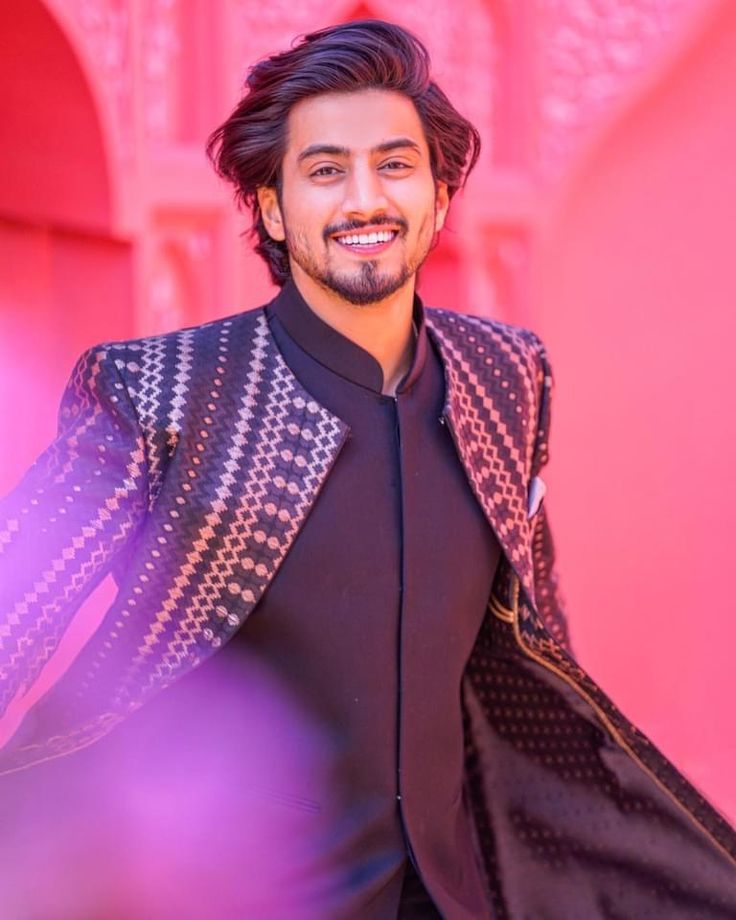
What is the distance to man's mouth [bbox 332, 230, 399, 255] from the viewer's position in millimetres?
2625

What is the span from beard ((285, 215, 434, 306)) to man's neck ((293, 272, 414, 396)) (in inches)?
1.1

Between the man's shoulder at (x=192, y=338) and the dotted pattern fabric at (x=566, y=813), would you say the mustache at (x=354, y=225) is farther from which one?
the dotted pattern fabric at (x=566, y=813)

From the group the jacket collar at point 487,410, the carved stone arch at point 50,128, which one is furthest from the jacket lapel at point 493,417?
the carved stone arch at point 50,128

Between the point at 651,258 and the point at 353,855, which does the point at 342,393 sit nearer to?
the point at 353,855

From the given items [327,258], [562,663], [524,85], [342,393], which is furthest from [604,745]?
[524,85]

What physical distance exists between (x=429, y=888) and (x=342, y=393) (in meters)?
0.76

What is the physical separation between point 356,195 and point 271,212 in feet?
0.84

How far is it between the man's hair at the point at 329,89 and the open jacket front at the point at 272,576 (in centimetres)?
26

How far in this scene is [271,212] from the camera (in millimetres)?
2822

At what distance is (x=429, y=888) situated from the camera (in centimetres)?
257

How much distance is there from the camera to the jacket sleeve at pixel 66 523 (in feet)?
7.63

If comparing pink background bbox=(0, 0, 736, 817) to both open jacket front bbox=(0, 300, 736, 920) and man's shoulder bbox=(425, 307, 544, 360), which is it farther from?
open jacket front bbox=(0, 300, 736, 920)

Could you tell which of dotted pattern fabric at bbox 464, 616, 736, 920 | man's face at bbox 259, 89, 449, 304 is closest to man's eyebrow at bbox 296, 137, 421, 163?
man's face at bbox 259, 89, 449, 304

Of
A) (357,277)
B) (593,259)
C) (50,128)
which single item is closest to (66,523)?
(357,277)
